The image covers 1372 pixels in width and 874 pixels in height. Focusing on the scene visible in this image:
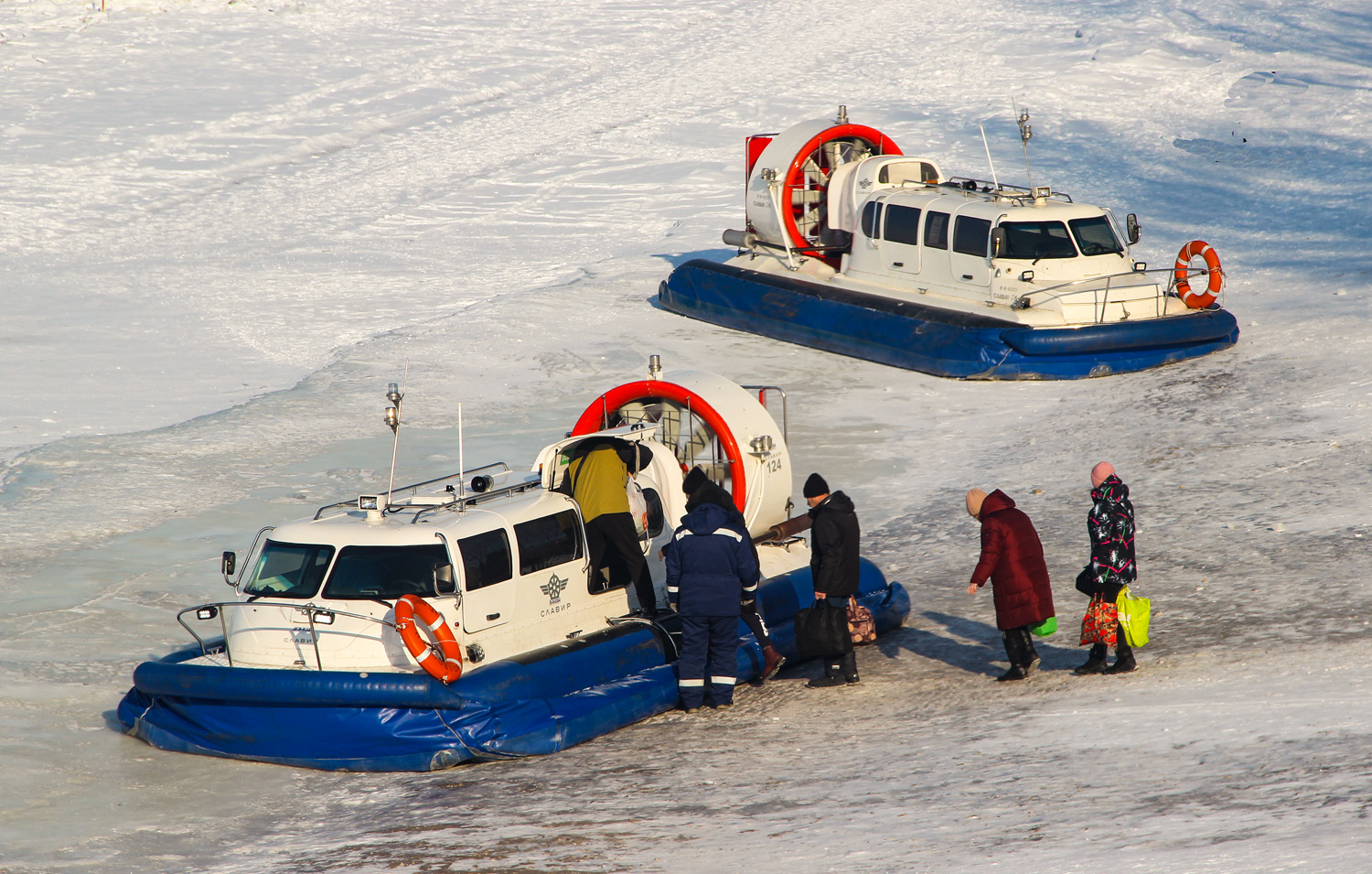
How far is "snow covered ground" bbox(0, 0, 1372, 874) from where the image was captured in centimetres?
594

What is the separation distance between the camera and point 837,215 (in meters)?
16.2

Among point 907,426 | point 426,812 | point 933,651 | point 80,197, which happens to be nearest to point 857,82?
point 80,197

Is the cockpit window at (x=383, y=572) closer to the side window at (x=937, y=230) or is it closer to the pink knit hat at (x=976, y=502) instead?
the pink knit hat at (x=976, y=502)

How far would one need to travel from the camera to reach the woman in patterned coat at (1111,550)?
720cm

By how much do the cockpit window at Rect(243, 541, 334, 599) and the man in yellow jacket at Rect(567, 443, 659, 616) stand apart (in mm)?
1480

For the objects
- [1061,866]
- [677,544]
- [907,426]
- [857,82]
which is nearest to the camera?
[1061,866]

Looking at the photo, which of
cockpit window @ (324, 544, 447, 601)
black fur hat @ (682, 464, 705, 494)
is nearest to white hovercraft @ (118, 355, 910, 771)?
cockpit window @ (324, 544, 447, 601)

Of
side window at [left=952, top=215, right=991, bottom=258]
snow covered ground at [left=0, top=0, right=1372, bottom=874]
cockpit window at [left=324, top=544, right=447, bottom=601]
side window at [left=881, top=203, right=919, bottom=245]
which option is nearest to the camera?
snow covered ground at [left=0, top=0, right=1372, bottom=874]

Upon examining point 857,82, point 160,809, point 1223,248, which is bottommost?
point 160,809

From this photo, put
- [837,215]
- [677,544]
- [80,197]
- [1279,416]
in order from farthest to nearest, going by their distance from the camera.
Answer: [80,197], [837,215], [1279,416], [677,544]

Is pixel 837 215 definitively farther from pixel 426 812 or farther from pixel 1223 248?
pixel 426 812

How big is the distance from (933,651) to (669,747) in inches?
77.8

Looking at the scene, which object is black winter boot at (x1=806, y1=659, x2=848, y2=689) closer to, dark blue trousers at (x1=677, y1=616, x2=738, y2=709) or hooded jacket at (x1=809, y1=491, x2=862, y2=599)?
hooded jacket at (x1=809, y1=491, x2=862, y2=599)

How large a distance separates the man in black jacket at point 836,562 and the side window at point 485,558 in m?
1.64
